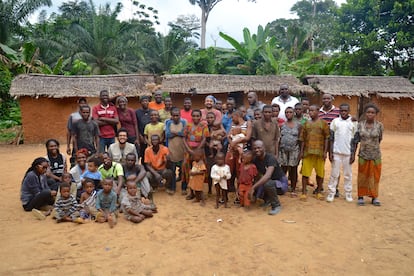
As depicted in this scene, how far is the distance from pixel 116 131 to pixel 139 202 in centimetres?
171

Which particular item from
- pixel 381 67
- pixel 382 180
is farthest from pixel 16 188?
pixel 381 67

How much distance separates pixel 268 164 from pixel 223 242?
1505 mm

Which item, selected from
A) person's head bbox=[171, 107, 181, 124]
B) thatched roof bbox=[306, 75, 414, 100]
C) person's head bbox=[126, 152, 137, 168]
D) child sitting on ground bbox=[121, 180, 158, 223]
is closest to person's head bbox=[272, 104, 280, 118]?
person's head bbox=[171, 107, 181, 124]

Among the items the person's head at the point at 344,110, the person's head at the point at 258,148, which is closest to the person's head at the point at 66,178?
the person's head at the point at 258,148

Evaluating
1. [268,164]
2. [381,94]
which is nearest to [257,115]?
[268,164]

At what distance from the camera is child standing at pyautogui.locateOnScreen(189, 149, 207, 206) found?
540cm

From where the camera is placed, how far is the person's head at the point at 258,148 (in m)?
4.98

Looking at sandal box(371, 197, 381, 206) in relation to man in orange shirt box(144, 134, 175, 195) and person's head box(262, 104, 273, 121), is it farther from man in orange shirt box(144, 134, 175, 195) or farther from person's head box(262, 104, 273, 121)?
man in orange shirt box(144, 134, 175, 195)

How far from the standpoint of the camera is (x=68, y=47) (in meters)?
A: 18.9

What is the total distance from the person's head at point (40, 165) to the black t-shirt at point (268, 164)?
122 inches

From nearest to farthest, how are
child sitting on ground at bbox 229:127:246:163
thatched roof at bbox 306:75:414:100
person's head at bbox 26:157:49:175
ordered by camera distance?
person's head at bbox 26:157:49:175 → child sitting on ground at bbox 229:127:246:163 → thatched roof at bbox 306:75:414:100

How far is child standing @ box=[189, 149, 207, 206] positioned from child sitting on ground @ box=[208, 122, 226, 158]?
0.23m

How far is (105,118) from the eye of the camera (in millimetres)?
5875

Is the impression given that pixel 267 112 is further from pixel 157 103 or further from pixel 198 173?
pixel 157 103
